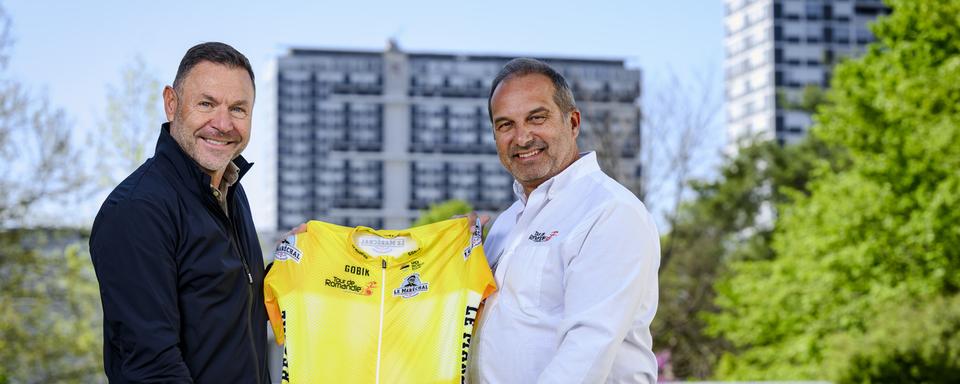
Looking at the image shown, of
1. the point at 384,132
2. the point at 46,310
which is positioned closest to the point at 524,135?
the point at 46,310

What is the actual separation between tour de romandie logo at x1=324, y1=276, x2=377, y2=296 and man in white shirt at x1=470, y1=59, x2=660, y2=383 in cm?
50

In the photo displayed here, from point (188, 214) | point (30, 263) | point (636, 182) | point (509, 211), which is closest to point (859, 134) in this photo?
point (636, 182)

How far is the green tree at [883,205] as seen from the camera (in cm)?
1720

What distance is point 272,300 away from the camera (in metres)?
3.83

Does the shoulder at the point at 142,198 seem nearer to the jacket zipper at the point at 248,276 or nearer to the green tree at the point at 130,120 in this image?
the jacket zipper at the point at 248,276

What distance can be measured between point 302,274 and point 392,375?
19.4 inches

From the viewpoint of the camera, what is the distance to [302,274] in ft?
12.9

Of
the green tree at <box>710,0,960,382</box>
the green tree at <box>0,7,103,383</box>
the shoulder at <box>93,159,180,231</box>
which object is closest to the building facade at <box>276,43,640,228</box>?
the green tree at <box>710,0,960,382</box>

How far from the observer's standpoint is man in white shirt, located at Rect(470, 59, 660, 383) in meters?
3.19

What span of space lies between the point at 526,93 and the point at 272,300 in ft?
3.81

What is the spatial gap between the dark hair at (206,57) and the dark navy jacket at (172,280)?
7.0 inches

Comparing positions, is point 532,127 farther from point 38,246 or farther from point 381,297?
point 38,246

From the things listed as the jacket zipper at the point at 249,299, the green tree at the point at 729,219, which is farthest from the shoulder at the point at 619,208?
the green tree at the point at 729,219

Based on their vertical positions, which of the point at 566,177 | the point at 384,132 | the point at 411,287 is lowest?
the point at 411,287
